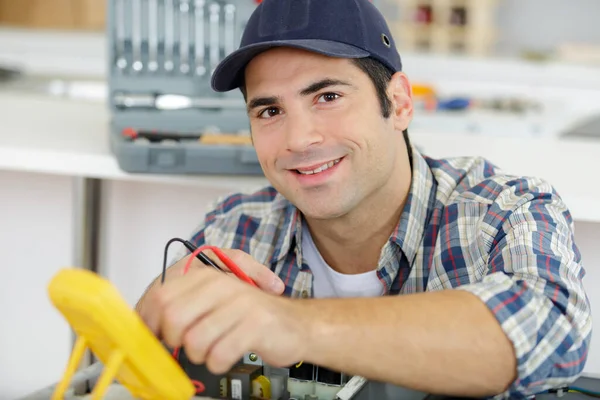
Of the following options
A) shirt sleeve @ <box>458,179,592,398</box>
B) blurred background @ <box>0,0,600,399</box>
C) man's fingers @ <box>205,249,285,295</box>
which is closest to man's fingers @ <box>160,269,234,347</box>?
man's fingers @ <box>205,249,285,295</box>

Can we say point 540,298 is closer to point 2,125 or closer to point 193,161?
point 193,161

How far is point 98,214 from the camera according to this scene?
1.80 metres

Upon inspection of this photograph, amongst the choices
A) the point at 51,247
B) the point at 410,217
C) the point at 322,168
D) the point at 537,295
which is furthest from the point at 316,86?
the point at 51,247

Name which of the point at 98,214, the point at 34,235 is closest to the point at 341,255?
the point at 98,214

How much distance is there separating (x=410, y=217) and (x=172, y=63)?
69cm

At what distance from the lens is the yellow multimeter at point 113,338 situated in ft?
2.30

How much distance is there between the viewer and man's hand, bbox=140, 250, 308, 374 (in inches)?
31.7

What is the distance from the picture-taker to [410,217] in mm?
1279

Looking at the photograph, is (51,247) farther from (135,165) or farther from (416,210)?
(416,210)

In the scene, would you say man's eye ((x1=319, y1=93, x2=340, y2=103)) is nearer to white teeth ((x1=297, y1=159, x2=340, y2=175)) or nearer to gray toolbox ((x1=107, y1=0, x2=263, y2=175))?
white teeth ((x1=297, y1=159, x2=340, y2=175))

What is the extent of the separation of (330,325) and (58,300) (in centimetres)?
27

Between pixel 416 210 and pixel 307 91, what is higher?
pixel 307 91

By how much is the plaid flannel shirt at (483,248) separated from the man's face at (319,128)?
108 mm

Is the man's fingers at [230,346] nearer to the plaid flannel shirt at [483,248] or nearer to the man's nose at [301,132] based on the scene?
the plaid flannel shirt at [483,248]
